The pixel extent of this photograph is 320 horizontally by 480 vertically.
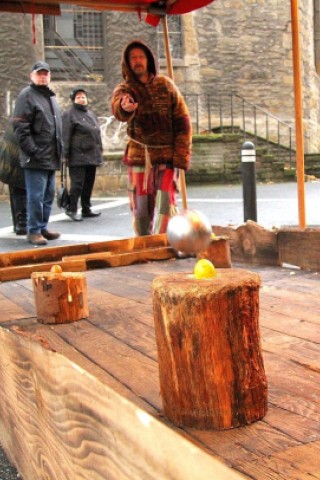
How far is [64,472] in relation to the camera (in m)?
1.86

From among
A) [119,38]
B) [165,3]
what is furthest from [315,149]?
[165,3]

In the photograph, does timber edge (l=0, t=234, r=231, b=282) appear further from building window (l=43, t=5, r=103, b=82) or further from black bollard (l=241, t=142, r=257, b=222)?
building window (l=43, t=5, r=103, b=82)

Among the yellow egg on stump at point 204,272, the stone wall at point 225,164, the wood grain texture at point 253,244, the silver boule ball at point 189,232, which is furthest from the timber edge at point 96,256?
the stone wall at point 225,164

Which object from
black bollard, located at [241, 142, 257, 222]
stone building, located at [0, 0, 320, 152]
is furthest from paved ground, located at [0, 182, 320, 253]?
stone building, located at [0, 0, 320, 152]

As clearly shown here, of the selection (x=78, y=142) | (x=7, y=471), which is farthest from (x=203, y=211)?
(x=7, y=471)

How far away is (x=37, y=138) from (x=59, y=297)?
4.54 m

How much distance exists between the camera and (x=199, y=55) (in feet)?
63.0

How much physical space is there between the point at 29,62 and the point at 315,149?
8.79m

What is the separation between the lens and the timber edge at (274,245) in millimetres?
4348

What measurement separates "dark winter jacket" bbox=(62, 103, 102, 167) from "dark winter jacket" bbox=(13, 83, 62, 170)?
7.18 ft

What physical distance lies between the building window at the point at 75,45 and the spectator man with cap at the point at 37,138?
10813 millimetres

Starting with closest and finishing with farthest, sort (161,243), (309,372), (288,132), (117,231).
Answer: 1. (309,372)
2. (161,243)
3. (117,231)
4. (288,132)

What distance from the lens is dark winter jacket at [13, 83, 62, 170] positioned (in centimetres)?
733

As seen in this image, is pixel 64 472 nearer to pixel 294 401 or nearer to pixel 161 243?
pixel 294 401
